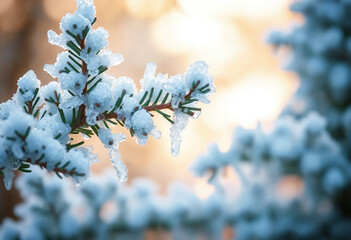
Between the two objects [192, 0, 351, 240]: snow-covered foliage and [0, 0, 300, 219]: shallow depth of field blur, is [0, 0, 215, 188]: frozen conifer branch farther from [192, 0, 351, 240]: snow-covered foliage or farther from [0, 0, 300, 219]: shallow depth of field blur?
[0, 0, 300, 219]: shallow depth of field blur

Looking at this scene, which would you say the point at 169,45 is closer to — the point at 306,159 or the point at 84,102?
the point at 306,159

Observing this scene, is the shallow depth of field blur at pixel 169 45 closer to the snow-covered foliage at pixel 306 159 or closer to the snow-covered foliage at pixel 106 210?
the snow-covered foliage at pixel 306 159

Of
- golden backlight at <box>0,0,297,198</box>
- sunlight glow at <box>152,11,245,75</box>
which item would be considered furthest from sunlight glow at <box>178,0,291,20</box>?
sunlight glow at <box>152,11,245,75</box>

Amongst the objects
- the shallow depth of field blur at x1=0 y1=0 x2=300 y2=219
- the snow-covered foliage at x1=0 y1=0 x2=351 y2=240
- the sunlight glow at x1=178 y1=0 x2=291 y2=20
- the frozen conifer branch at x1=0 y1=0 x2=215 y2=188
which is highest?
the sunlight glow at x1=178 y1=0 x2=291 y2=20

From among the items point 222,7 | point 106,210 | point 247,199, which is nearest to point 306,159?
point 247,199

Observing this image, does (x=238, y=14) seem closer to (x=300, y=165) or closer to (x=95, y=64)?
(x=300, y=165)

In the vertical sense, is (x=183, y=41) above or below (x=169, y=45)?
above
